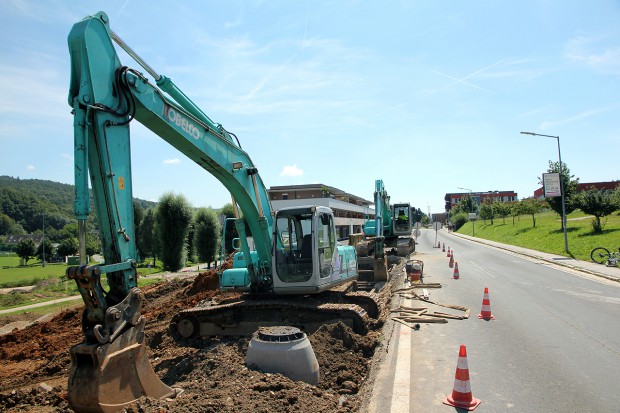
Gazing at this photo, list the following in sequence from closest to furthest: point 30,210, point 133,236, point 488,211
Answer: point 133,236 < point 488,211 < point 30,210

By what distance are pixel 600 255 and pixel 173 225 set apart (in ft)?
82.2

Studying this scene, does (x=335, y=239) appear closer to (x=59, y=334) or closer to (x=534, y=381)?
(x=534, y=381)

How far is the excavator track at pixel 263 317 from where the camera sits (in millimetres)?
9203

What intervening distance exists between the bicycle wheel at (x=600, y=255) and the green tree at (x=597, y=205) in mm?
8542

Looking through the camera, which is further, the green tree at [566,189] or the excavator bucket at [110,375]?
the green tree at [566,189]

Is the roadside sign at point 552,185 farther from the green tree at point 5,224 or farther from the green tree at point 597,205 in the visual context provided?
the green tree at point 5,224

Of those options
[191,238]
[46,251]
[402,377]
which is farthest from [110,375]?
[46,251]

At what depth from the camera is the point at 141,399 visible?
5.15 metres

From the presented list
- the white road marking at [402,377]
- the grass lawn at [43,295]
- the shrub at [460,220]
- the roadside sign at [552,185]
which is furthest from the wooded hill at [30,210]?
the white road marking at [402,377]

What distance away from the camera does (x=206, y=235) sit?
34.6 meters

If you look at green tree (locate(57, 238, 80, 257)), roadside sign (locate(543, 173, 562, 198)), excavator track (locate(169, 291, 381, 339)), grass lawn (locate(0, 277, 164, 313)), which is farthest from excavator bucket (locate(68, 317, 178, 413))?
green tree (locate(57, 238, 80, 257))

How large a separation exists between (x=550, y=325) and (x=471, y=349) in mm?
2884

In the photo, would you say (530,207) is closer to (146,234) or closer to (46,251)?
(146,234)

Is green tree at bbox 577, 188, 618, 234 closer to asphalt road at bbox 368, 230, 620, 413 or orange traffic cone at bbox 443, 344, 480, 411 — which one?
asphalt road at bbox 368, 230, 620, 413
